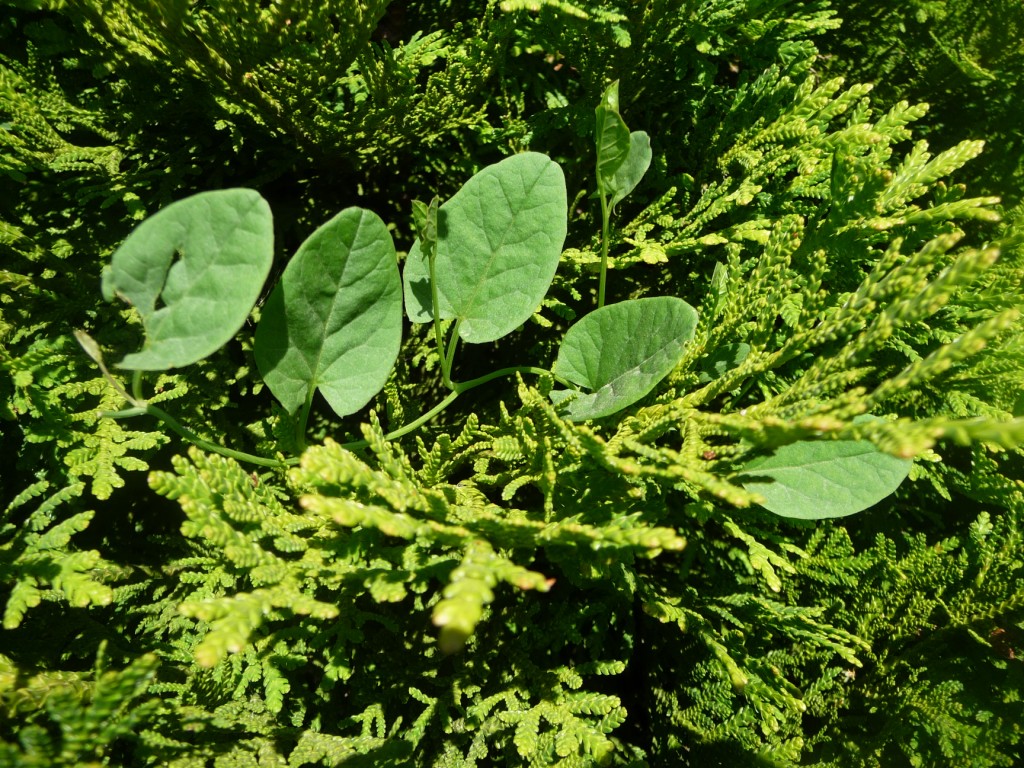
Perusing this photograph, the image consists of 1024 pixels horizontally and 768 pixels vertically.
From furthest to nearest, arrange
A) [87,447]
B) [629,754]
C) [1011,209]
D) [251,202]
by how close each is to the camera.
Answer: [1011,209]
[629,754]
[87,447]
[251,202]

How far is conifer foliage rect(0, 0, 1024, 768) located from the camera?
43.9 inches

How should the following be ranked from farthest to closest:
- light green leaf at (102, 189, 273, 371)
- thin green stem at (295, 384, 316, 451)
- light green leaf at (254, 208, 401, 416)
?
thin green stem at (295, 384, 316, 451)
light green leaf at (254, 208, 401, 416)
light green leaf at (102, 189, 273, 371)

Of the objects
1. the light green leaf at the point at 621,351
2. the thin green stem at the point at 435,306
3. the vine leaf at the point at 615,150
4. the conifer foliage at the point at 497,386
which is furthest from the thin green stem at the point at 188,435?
the vine leaf at the point at 615,150

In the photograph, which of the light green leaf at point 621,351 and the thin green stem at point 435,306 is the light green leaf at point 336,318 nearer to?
the thin green stem at point 435,306

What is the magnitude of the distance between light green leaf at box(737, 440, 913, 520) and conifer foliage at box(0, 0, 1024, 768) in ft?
0.03

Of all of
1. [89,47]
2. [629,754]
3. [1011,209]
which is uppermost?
[89,47]

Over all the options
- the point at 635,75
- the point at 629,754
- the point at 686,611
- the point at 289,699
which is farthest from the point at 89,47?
the point at 629,754

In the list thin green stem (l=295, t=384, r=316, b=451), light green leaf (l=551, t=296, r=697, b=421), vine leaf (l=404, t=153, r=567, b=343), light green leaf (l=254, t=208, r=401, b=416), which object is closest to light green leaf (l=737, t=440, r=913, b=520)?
light green leaf (l=551, t=296, r=697, b=421)

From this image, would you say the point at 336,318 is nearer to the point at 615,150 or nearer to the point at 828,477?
the point at 615,150

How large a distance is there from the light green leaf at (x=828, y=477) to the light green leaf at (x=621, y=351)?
0.28 metres

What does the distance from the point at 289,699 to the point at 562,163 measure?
68.0 inches

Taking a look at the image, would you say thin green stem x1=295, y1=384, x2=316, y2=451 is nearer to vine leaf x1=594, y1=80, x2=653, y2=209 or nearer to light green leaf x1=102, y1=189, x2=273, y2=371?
light green leaf x1=102, y1=189, x2=273, y2=371

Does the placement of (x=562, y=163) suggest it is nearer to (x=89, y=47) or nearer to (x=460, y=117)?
(x=460, y=117)

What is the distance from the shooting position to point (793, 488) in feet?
4.09
